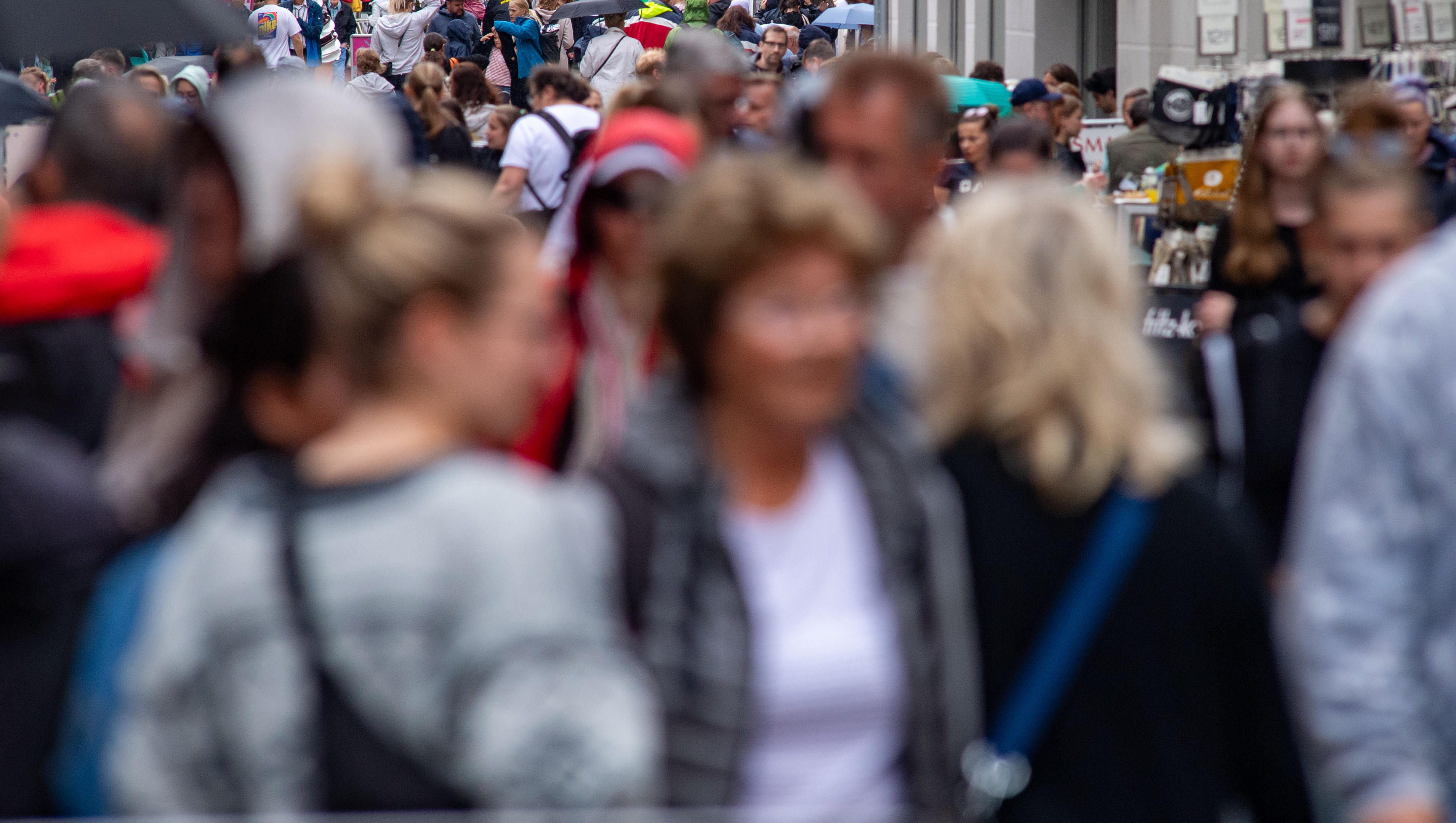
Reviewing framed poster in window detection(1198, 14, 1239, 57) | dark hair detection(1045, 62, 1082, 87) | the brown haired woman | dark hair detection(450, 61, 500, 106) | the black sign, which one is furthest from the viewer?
dark hair detection(1045, 62, 1082, 87)

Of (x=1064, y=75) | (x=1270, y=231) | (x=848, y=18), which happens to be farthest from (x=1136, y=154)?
(x=848, y=18)

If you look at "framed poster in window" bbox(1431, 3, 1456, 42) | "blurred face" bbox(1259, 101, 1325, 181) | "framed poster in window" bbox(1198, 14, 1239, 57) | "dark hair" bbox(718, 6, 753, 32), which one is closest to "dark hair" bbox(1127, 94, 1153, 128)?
"framed poster in window" bbox(1198, 14, 1239, 57)

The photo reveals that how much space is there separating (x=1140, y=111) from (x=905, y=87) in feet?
35.1

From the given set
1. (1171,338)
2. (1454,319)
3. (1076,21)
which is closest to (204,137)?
(1454,319)

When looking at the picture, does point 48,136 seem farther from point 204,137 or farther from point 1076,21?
point 1076,21

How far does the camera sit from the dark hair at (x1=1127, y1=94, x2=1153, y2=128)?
13234mm

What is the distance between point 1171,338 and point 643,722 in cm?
613

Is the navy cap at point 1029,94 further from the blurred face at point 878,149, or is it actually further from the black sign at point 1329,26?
the blurred face at point 878,149

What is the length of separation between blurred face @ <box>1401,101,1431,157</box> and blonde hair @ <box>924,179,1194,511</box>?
6.11 metres

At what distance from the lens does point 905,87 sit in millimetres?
3232

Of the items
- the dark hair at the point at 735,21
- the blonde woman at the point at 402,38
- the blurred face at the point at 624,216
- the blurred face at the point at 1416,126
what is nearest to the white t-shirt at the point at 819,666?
the blurred face at the point at 624,216

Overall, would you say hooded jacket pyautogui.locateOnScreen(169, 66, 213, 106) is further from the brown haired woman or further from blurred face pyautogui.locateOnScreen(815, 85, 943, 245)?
blurred face pyautogui.locateOnScreen(815, 85, 943, 245)

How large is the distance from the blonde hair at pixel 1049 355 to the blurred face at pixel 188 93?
10.6 meters

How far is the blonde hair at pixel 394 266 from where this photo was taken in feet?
6.38
